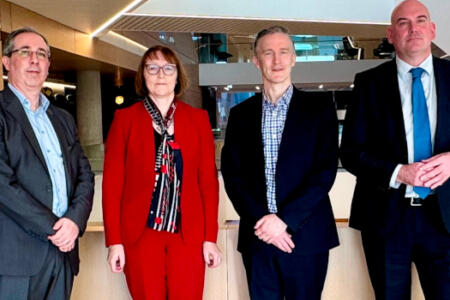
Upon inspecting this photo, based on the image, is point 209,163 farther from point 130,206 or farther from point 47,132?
point 47,132

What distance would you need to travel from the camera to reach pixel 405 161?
213 centimetres

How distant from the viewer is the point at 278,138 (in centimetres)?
224

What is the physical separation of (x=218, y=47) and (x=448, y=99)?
20155 mm

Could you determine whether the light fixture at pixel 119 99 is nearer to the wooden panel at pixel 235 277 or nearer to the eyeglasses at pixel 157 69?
the wooden panel at pixel 235 277

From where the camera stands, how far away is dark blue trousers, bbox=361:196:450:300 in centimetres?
208

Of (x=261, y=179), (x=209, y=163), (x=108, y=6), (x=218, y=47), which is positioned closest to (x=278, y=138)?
(x=261, y=179)

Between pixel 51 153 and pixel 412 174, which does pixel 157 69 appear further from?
pixel 412 174

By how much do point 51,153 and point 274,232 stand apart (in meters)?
1.07

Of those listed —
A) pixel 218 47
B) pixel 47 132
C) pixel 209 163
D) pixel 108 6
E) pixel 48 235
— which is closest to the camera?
pixel 48 235

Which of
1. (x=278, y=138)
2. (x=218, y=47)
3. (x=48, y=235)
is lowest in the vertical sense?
(x=48, y=235)

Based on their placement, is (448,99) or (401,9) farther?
(401,9)

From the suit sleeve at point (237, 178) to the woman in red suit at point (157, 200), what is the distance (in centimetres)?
12

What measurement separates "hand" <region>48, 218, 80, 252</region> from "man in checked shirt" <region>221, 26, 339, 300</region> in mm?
753

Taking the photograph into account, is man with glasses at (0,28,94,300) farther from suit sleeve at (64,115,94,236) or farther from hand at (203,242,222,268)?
hand at (203,242,222,268)
